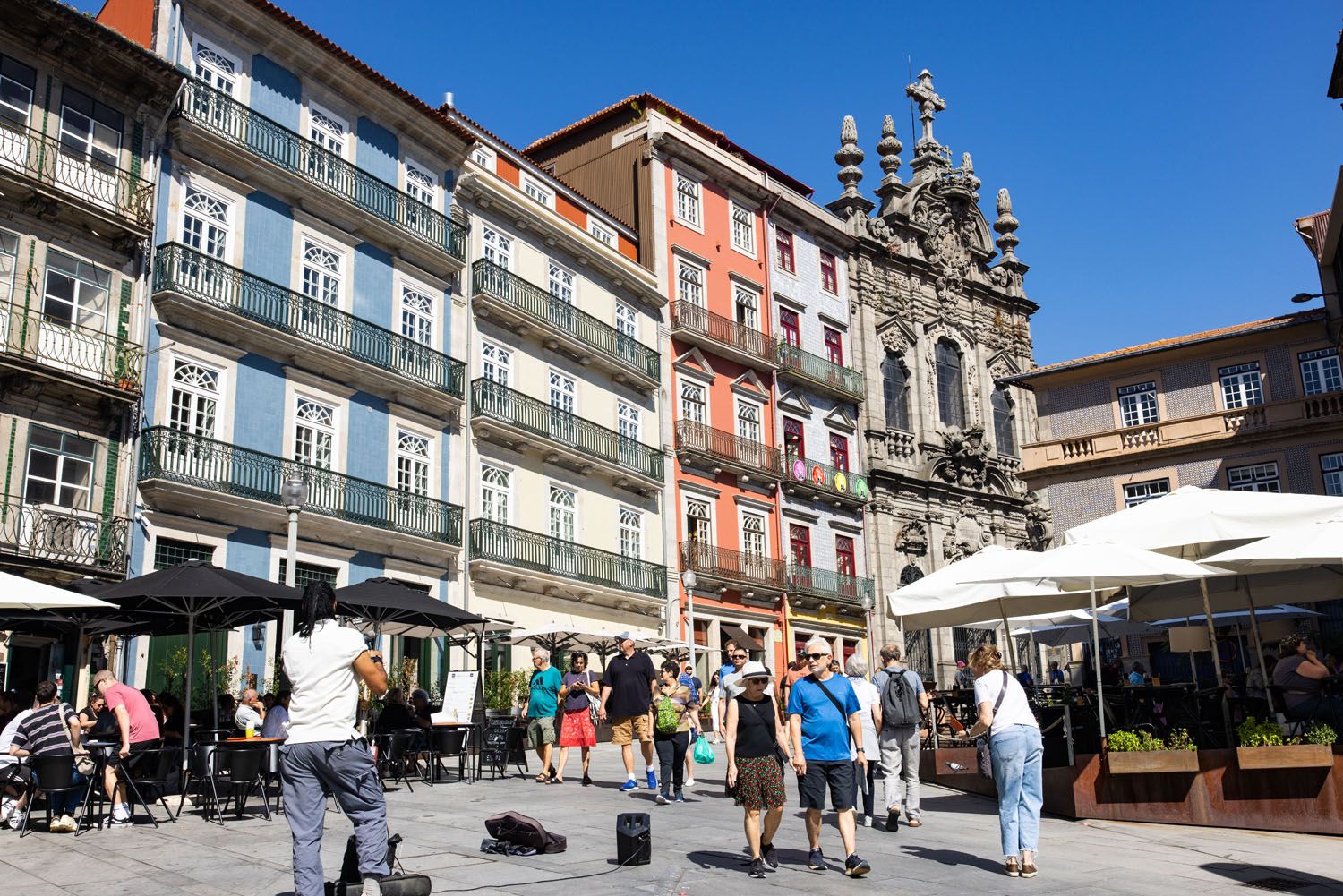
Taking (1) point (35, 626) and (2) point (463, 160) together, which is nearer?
(1) point (35, 626)

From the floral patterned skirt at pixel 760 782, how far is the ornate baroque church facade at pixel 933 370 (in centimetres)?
2861

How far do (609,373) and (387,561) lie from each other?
372 inches

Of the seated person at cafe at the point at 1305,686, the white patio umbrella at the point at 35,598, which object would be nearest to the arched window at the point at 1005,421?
the seated person at cafe at the point at 1305,686

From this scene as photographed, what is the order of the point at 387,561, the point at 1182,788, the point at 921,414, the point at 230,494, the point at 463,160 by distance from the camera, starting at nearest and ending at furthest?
the point at 1182,788 < the point at 230,494 < the point at 387,561 < the point at 463,160 < the point at 921,414

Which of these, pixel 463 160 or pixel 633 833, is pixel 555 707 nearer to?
pixel 633 833

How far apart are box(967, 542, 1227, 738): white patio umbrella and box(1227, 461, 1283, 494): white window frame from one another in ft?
71.5

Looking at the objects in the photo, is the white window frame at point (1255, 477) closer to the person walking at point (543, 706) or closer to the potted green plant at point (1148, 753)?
the potted green plant at point (1148, 753)

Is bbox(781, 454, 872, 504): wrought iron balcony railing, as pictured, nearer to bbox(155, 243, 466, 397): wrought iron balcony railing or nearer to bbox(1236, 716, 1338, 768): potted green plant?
bbox(155, 243, 466, 397): wrought iron balcony railing

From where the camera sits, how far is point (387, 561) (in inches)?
937

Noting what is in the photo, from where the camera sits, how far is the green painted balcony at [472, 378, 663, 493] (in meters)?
26.6

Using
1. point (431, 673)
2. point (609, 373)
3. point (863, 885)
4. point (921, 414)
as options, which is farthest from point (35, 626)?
point (921, 414)

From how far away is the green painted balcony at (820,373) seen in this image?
119 feet

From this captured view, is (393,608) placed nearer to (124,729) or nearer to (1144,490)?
(124,729)

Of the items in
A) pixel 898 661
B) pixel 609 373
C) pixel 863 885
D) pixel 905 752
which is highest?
pixel 609 373
